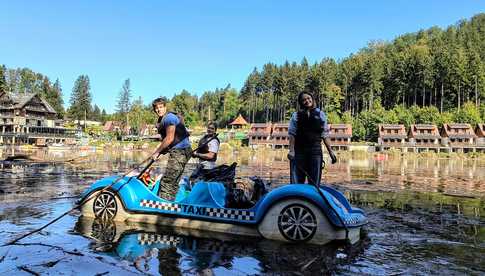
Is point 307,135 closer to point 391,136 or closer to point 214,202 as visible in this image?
point 214,202

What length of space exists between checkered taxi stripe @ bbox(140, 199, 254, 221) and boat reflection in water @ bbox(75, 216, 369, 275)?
1.17ft

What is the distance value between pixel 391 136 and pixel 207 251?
98935 mm

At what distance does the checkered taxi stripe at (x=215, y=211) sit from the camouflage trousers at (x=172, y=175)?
0.23m

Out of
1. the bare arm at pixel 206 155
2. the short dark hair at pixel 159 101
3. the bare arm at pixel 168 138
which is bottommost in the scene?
the bare arm at pixel 206 155

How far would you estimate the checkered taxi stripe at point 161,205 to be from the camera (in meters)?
8.03

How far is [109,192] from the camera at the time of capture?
28.1ft

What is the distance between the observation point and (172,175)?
8.34 meters

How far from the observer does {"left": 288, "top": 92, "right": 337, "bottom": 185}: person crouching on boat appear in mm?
7828

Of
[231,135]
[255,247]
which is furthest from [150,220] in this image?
[231,135]

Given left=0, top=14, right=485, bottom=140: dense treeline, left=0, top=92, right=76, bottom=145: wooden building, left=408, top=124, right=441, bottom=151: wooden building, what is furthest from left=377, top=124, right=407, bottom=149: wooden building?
left=0, top=92, right=76, bottom=145: wooden building

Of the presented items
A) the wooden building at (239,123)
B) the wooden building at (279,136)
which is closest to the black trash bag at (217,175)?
the wooden building at (279,136)

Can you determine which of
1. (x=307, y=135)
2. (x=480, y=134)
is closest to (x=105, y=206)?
(x=307, y=135)

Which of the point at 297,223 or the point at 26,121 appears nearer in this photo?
the point at 297,223

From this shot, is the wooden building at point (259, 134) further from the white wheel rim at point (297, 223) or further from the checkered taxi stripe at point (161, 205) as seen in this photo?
the white wheel rim at point (297, 223)
